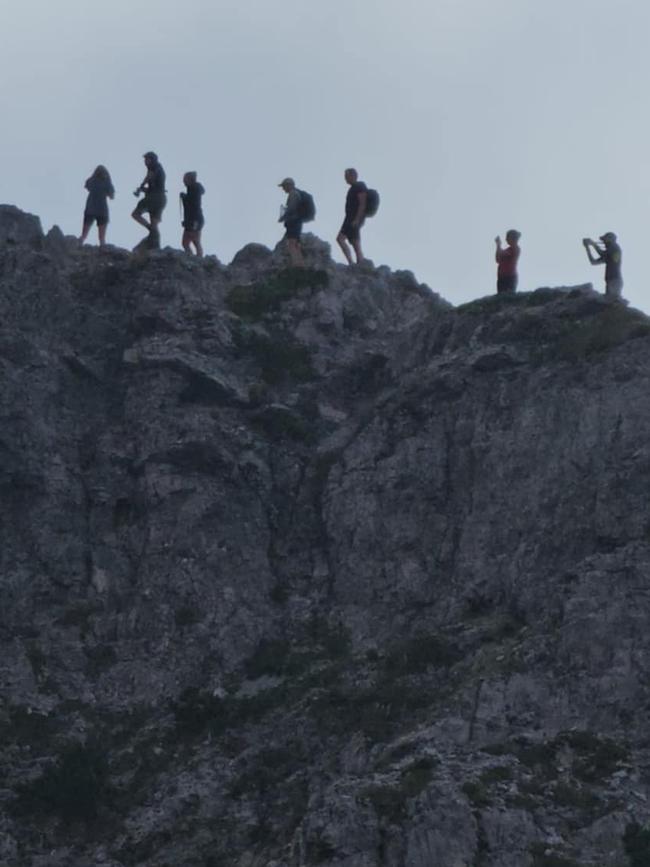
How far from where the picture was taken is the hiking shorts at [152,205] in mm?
46156

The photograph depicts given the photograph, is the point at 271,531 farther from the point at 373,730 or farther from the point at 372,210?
the point at 372,210

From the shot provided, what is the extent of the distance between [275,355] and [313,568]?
19.9 feet

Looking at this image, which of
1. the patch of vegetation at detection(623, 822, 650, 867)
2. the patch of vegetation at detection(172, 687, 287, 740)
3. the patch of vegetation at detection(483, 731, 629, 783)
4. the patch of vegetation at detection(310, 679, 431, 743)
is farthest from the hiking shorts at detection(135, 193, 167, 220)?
the patch of vegetation at detection(623, 822, 650, 867)

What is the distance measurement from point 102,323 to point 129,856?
13832mm

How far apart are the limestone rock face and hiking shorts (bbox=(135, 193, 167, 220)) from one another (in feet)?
5.09

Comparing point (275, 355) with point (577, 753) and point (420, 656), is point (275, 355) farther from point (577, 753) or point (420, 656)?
point (577, 753)

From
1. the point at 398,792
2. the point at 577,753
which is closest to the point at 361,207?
the point at 577,753

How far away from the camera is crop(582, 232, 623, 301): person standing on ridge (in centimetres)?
4244

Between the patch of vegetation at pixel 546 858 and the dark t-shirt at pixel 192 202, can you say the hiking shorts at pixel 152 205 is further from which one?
the patch of vegetation at pixel 546 858

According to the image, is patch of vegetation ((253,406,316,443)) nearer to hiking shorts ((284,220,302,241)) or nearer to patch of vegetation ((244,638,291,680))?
patch of vegetation ((244,638,291,680))

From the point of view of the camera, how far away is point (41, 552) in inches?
1528

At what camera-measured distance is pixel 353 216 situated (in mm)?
46938

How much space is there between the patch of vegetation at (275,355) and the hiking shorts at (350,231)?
4096 millimetres

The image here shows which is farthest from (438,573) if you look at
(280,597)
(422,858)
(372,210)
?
(372,210)
